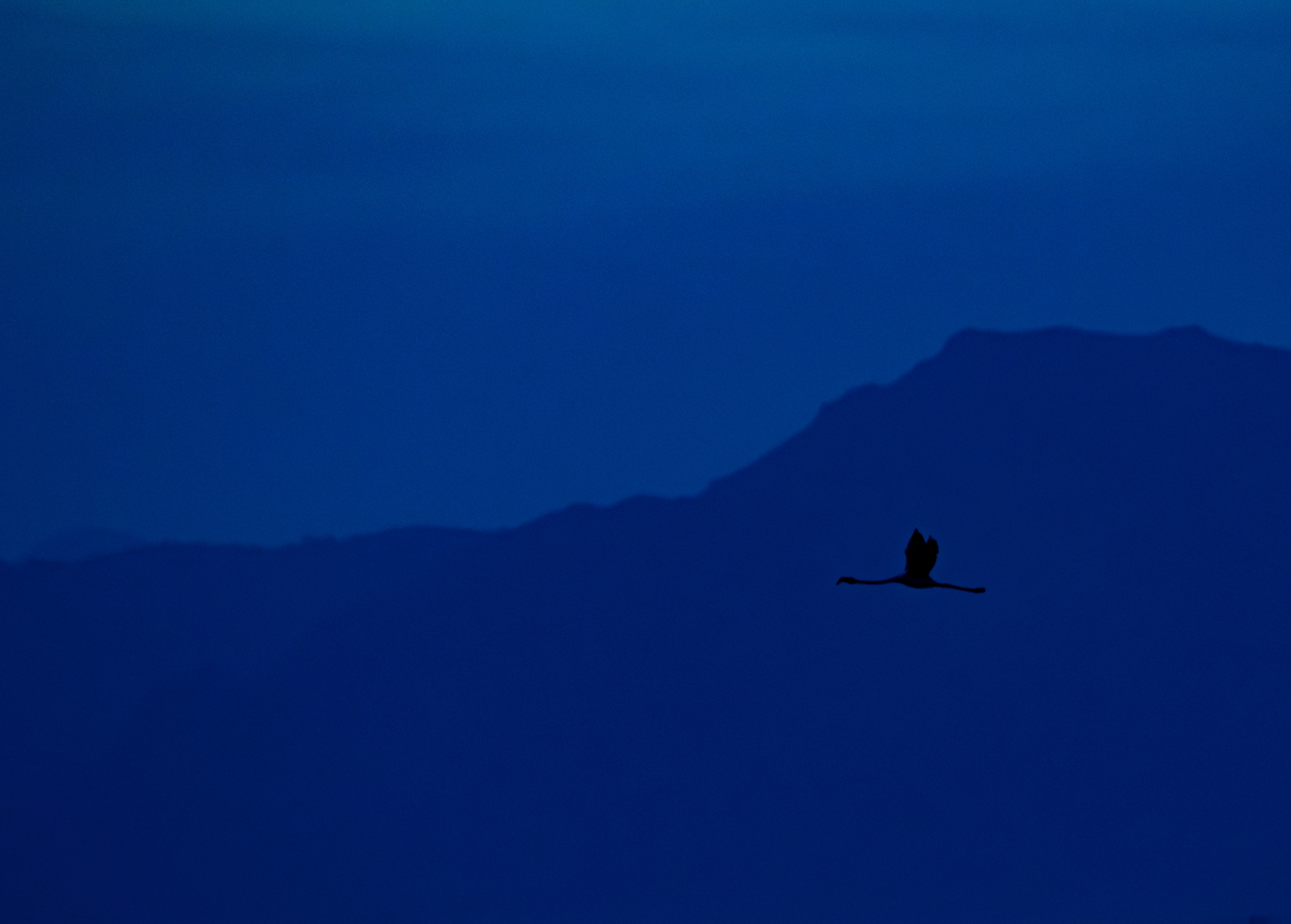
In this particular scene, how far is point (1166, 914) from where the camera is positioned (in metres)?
186

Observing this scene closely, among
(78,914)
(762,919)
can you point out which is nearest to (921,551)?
(762,919)

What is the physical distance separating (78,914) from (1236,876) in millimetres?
110081

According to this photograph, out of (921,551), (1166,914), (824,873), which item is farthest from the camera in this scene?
(824,873)

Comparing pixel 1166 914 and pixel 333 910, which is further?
pixel 333 910

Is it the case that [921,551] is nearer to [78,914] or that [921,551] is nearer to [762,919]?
[762,919]

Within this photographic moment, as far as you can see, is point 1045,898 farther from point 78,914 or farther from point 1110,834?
point 78,914

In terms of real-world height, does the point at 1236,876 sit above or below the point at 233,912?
above

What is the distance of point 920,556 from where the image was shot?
2497cm

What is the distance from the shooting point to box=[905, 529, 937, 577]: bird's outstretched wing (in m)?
24.8

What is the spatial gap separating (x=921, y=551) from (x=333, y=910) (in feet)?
600

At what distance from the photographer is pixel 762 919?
628ft

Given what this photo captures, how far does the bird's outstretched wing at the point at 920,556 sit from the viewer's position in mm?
24766

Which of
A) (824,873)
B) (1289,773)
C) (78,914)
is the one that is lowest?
(78,914)

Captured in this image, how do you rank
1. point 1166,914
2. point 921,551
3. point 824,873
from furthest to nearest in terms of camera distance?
point 824,873 → point 1166,914 → point 921,551
